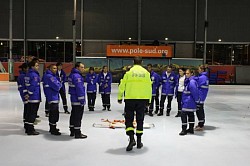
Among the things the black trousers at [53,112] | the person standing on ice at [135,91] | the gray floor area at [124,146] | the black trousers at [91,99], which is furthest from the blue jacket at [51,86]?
the black trousers at [91,99]

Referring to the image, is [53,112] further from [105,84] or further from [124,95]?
[105,84]

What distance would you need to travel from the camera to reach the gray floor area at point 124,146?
6.19m

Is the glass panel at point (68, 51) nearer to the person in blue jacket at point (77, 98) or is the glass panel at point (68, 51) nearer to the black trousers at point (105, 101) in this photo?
the black trousers at point (105, 101)

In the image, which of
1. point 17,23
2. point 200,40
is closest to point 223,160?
point 200,40

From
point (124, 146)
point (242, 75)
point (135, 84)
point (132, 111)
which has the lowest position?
point (124, 146)

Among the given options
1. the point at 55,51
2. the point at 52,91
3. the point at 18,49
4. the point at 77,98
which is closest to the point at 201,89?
the point at 77,98

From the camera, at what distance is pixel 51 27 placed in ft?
106

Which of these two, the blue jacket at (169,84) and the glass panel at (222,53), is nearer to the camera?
the blue jacket at (169,84)

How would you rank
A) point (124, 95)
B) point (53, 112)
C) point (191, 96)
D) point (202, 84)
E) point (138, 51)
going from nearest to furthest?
point (124, 95)
point (53, 112)
point (191, 96)
point (202, 84)
point (138, 51)

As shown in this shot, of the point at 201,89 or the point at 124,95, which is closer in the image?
the point at 124,95

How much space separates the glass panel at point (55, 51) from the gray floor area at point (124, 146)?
73.5 ft

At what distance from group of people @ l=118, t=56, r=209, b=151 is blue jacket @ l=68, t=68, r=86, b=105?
913 millimetres

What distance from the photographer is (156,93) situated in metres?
12.2

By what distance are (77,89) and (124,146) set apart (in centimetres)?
162
